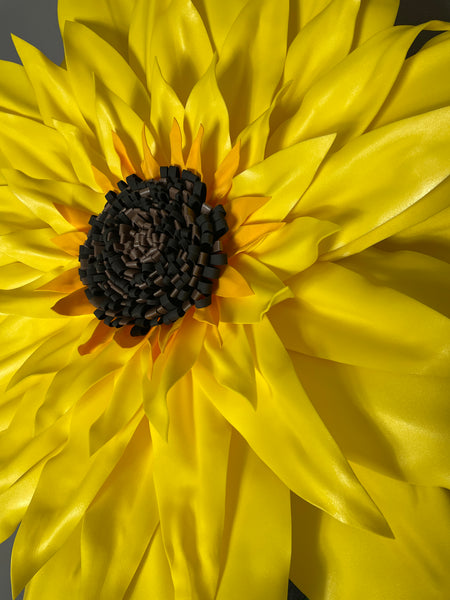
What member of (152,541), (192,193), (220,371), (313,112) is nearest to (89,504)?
(152,541)

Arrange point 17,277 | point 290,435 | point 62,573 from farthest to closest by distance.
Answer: point 17,277
point 62,573
point 290,435

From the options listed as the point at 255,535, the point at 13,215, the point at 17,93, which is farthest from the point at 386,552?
the point at 17,93

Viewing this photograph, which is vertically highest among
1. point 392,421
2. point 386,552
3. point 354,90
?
point 354,90

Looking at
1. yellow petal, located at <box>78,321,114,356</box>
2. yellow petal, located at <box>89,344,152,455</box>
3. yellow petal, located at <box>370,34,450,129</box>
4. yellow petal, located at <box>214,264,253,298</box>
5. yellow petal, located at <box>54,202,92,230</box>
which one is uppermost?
yellow petal, located at <box>370,34,450,129</box>

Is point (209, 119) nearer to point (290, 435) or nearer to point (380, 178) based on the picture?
point (380, 178)

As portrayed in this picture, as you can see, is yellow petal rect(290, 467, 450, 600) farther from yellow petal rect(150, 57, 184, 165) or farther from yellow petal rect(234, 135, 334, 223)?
yellow petal rect(150, 57, 184, 165)

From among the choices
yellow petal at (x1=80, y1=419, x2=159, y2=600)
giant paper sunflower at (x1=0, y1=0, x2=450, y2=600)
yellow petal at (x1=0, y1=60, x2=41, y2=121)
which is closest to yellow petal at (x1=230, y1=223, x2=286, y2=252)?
giant paper sunflower at (x1=0, y1=0, x2=450, y2=600)

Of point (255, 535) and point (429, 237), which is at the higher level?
point (429, 237)
